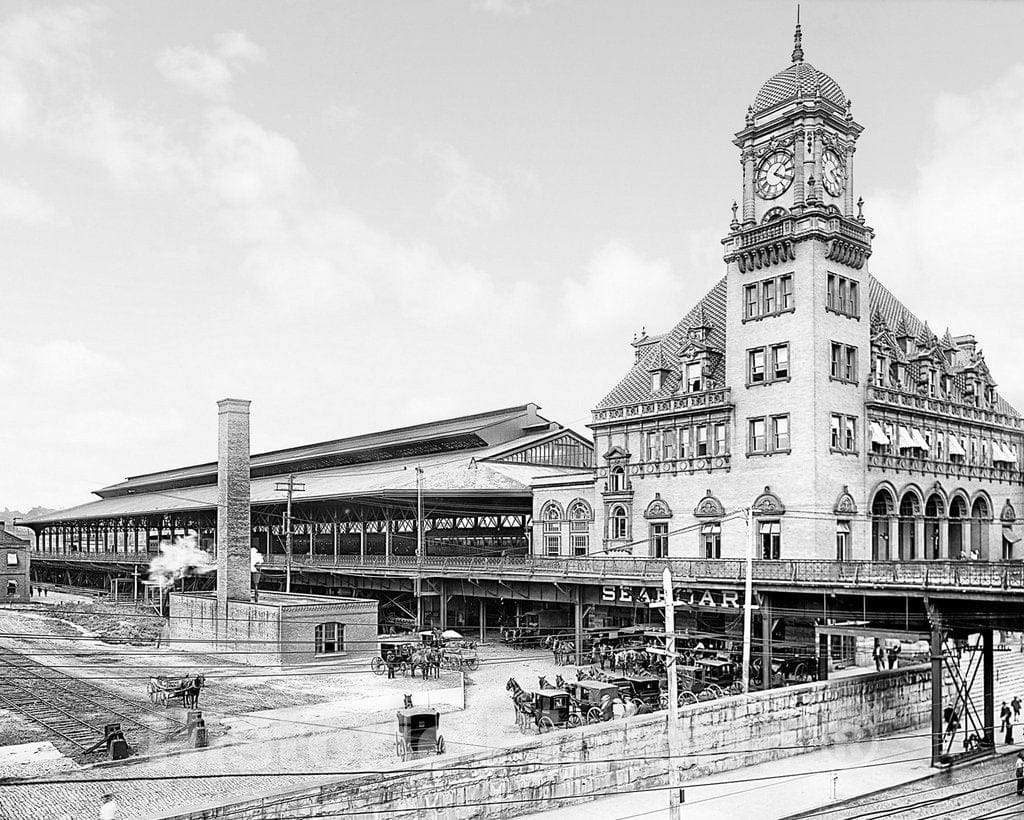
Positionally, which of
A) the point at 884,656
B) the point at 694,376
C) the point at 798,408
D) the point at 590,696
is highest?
the point at 694,376

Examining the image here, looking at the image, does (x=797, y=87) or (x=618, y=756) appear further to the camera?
(x=797, y=87)

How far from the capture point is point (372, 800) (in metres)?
22.7

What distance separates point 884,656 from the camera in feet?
156

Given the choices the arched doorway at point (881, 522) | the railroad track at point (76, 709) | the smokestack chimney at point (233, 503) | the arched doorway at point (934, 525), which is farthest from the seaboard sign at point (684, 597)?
the smokestack chimney at point (233, 503)

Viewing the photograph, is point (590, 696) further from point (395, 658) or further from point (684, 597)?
point (395, 658)

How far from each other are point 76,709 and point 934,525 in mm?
44444

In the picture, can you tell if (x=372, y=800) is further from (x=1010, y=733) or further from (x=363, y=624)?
(x=363, y=624)

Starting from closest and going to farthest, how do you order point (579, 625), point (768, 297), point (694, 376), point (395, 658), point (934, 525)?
point (395, 658), point (579, 625), point (768, 297), point (694, 376), point (934, 525)

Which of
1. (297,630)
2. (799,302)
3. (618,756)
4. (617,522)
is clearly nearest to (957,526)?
(799,302)

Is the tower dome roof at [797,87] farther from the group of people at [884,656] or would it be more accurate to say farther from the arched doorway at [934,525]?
the group of people at [884,656]

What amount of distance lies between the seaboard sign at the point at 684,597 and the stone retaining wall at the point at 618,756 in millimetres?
5558

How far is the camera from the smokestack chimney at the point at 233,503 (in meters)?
55.3

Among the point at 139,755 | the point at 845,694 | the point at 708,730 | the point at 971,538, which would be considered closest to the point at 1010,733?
the point at 845,694

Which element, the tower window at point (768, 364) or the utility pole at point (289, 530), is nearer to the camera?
the tower window at point (768, 364)
